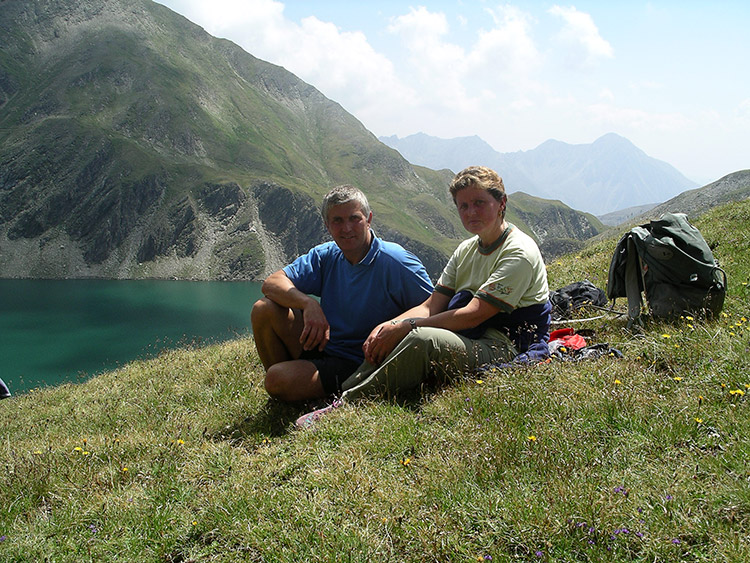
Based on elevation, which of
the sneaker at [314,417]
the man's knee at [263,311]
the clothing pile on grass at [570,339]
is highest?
the man's knee at [263,311]

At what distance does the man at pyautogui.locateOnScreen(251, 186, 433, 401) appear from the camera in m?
5.50

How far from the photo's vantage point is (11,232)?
173000 millimetres

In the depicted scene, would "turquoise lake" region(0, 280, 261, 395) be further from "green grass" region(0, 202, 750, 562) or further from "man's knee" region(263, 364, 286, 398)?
"green grass" region(0, 202, 750, 562)

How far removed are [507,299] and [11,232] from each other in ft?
720

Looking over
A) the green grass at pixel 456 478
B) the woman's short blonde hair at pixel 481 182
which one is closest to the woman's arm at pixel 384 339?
the green grass at pixel 456 478

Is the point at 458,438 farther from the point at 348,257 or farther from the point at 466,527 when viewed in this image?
the point at 348,257

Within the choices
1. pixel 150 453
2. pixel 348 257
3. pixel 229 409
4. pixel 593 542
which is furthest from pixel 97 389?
pixel 593 542

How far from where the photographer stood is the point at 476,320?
4859mm

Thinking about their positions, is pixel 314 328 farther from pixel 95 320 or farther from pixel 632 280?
pixel 95 320

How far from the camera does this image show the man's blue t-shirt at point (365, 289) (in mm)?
5672

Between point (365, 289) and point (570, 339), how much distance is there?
277 centimetres

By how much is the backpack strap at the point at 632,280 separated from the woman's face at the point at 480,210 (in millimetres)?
2507

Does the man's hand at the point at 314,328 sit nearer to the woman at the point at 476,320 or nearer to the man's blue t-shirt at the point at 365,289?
the man's blue t-shirt at the point at 365,289

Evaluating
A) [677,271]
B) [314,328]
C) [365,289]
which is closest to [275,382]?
[314,328]
